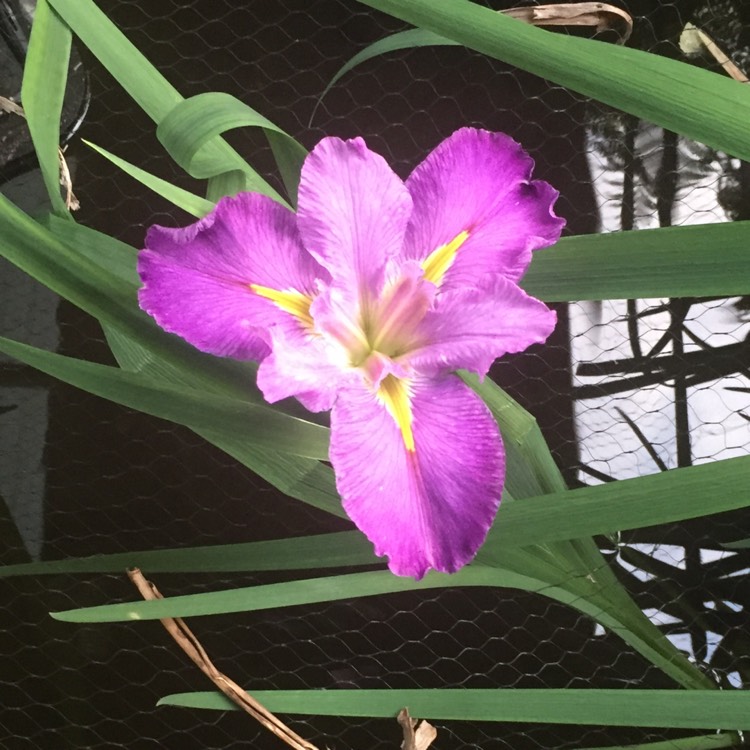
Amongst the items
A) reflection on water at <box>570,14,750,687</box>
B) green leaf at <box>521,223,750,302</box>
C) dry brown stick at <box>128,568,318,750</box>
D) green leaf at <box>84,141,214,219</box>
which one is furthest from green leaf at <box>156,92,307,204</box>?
reflection on water at <box>570,14,750,687</box>

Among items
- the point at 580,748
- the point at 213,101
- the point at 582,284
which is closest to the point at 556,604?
the point at 580,748

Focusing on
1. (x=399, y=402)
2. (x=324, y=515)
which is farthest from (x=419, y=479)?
(x=324, y=515)

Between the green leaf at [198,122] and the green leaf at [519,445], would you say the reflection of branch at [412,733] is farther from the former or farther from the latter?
the green leaf at [198,122]

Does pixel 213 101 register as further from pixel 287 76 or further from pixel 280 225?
pixel 287 76

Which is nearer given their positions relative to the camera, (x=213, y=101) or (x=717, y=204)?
(x=213, y=101)

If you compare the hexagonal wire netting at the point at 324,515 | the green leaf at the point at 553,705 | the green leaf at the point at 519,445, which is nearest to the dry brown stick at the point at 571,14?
the hexagonal wire netting at the point at 324,515

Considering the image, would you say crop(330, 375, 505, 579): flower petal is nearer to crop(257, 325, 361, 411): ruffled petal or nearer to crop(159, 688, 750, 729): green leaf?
crop(257, 325, 361, 411): ruffled petal

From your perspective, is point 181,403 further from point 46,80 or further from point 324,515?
point 324,515
